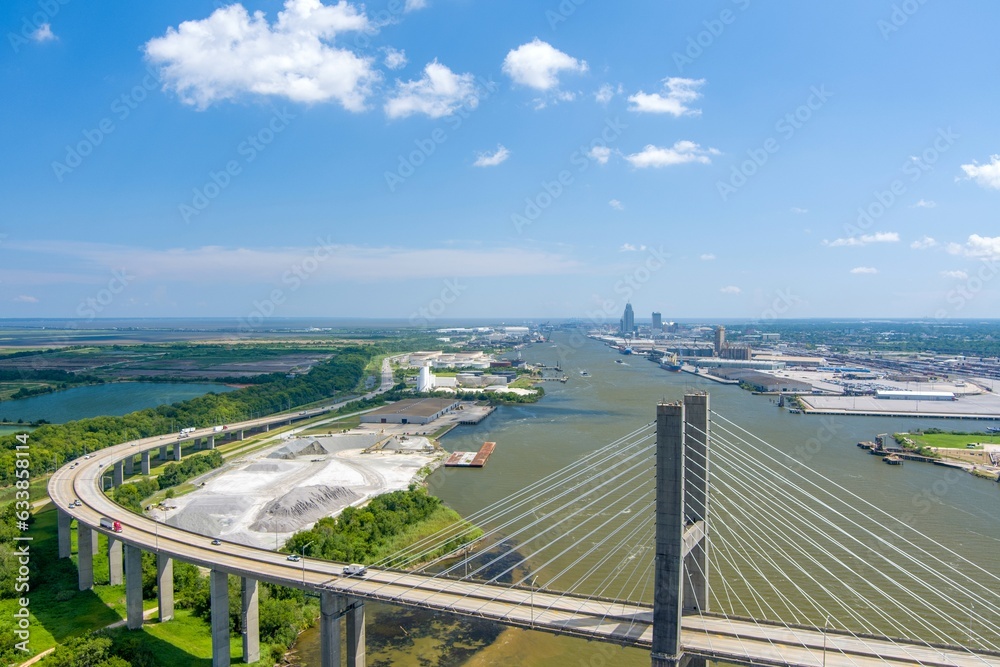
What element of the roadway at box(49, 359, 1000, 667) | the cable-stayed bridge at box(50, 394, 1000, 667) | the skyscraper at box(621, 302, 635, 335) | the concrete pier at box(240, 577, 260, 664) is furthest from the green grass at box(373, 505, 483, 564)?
the skyscraper at box(621, 302, 635, 335)

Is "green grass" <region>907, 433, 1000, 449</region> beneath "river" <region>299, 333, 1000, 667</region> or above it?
above

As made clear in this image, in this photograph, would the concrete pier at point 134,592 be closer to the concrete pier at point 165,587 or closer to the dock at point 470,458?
the concrete pier at point 165,587

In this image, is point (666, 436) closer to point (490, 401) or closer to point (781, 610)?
point (781, 610)

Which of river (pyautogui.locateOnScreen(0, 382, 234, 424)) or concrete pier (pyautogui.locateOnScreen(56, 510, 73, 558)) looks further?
river (pyautogui.locateOnScreen(0, 382, 234, 424))

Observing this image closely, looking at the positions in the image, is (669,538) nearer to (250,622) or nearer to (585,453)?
(250,622)

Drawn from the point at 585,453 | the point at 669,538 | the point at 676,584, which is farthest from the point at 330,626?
the point at 585,453

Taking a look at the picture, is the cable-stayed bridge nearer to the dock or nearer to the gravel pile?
the gravel pile

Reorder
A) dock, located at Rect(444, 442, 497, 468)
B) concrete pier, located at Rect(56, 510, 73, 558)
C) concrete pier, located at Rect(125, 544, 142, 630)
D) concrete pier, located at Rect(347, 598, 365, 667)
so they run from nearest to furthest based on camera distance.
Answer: concrete pier, located at Rect(347, 598, 365, 667) → concrete pier, located at Rect(125, 544, 142, 630) → concrete pier, located at Rect(56, 510, 73, 558) → dock, located at Rect(444, 442, 497, 468)
